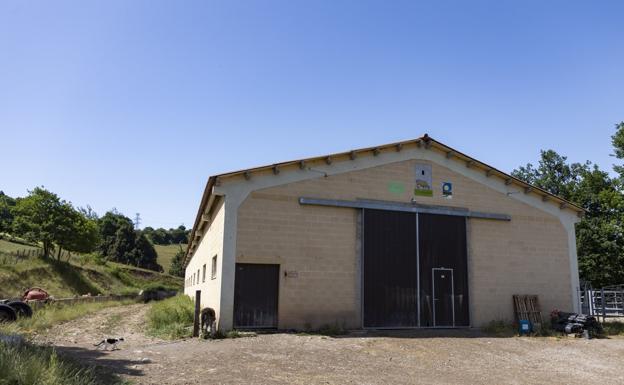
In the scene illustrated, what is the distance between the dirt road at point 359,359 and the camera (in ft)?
31.0

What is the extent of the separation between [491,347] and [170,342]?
9.31 metres

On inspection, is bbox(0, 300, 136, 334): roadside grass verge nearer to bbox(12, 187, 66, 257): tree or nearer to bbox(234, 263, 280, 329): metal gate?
bbox(234, 263, 280, 329): metal gate

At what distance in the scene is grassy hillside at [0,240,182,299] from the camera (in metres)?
35.8

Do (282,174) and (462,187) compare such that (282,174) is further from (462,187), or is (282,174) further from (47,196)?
(47,196)

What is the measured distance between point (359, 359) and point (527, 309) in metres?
10.3

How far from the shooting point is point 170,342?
13.7 metres

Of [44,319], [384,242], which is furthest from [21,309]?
[384,242]

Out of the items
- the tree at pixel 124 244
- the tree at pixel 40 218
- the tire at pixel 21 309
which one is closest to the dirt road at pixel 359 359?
the tire at pixel 21 309

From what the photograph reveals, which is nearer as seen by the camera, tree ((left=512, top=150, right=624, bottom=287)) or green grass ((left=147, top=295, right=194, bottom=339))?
green grass ((left=147, top=295, right=194, bottom=339))

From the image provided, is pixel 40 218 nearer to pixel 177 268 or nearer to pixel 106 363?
pixel 106 363

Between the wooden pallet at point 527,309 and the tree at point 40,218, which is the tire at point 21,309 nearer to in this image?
the wooden pallet at point 527,309

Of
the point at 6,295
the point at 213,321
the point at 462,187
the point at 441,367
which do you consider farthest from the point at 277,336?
the point at 6,295

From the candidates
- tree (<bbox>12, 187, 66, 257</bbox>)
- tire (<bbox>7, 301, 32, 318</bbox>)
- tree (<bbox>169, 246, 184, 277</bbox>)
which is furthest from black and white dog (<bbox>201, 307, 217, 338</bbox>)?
tree (<bbox>169, 246, 184, 277</bbox>)

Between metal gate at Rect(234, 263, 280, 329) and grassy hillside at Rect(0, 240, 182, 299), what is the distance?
24.4 metres
